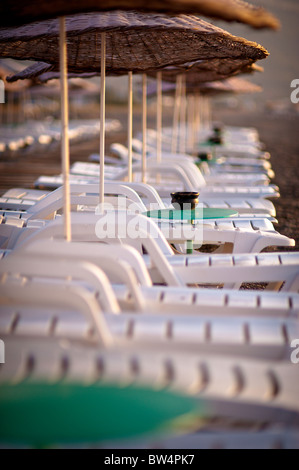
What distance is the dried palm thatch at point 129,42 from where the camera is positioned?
141 inches

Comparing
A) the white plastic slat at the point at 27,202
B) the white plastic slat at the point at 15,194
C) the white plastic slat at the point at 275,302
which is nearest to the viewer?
the white plastic slat at the point at 275,302

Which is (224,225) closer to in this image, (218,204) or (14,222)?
(218,204)

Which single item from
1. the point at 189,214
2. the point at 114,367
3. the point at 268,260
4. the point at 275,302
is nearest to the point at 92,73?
the point at 189,214

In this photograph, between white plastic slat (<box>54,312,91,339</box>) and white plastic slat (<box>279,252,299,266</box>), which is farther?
white plastic slat (<box>279,252,299,266</box>)

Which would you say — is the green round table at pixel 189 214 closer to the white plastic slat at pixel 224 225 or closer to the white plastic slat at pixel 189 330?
the white plastic slat at pixel 224 225

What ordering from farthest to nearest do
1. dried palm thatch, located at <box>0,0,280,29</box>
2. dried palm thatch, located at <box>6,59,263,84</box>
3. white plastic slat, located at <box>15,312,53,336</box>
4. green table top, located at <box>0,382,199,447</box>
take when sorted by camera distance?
dried palm thatch, located at <box>6,59,263,84</box>, white plastic slat, located at <box>15,312,53,336</box>, dried palm thatch, located at <box>0,0,280,29</box>, green table top, located at <box>0,382,199,447</box>

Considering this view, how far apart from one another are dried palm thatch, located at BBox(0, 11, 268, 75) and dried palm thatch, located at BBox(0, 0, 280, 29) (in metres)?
1.12

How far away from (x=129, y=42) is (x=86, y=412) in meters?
3.10

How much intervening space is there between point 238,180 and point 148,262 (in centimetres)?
405

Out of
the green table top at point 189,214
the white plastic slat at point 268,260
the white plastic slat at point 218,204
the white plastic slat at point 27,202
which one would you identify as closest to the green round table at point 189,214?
the green table top at point 189,214

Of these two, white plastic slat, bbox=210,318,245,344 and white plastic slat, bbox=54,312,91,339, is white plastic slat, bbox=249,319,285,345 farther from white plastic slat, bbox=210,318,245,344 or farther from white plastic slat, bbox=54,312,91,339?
white plastic slat, bbox=54,312,91,339

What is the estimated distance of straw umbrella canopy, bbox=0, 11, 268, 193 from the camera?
11.8ft

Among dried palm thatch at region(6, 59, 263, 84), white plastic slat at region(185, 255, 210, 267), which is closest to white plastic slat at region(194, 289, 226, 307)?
white plastic slat at region(185, 255, 210, 267)

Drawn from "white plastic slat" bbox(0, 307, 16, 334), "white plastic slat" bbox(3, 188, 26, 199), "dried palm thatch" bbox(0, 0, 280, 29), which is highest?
"white plastic slat" bbox(3, 188, 26, 199)
